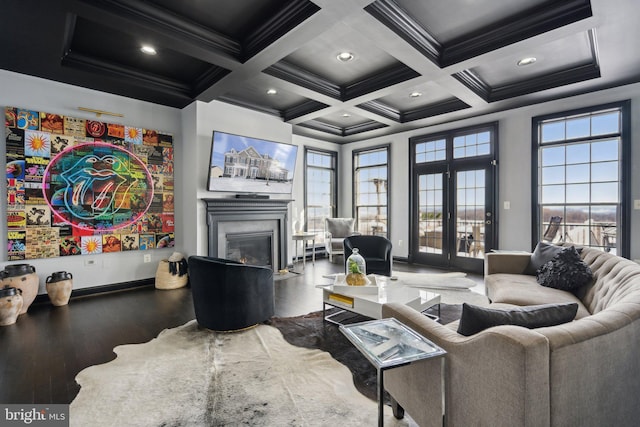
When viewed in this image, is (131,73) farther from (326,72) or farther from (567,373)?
(567,373)

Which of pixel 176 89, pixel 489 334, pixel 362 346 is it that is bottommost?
pixel 362 346

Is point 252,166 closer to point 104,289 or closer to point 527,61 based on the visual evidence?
point 104,289

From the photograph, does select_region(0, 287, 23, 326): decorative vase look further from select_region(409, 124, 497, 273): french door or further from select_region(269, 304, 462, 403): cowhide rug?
select_region(409, 124, 497, 273): french door

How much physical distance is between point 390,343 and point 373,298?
1.32m

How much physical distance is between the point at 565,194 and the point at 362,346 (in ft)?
15.9

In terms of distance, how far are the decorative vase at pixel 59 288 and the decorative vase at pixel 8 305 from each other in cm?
40

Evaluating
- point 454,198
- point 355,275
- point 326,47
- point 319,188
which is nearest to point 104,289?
point 355,275

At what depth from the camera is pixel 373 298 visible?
8.71ft

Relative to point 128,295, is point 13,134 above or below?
above

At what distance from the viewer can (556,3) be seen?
2.63 m

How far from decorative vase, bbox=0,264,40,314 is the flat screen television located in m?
2.23

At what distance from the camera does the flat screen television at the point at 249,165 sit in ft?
14.8

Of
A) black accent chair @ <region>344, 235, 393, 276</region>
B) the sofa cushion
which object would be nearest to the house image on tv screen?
black accent chair @ <region>344, 235, 393, 276</region>

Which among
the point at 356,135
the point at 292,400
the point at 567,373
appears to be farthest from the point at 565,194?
the point at 292,400
